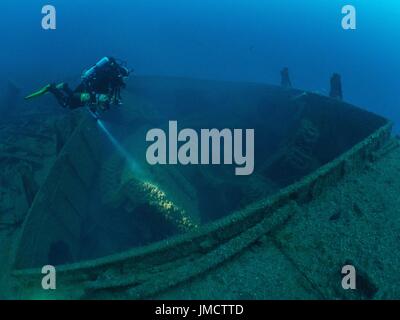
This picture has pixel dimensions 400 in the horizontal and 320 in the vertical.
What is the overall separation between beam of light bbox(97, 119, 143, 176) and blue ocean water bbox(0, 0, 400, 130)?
11537 millimetres

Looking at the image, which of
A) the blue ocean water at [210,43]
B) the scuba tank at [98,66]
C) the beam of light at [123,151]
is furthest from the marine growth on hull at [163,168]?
the blue ocean water at [210,43]

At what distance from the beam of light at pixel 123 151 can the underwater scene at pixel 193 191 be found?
0.06 metres

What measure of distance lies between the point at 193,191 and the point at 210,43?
3711cm

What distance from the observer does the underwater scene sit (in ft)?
14.3

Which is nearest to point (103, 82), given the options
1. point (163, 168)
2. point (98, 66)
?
point (98, 66)

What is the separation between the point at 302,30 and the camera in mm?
54344

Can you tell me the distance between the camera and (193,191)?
28.0 ft

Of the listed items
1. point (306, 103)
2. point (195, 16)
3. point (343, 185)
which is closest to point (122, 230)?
point (343, 185)

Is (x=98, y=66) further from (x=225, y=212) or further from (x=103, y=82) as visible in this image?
(x=225, y=212)

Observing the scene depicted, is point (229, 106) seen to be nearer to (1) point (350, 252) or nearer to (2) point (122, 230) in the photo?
(2) point (122, 230)

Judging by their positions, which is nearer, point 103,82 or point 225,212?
point 103,82

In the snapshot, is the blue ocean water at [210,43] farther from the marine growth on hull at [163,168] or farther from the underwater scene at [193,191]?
the underwater scene at [193,191]

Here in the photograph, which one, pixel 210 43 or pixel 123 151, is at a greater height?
pixel 210 43

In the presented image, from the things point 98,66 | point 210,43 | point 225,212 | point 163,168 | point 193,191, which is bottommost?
point 225,212
